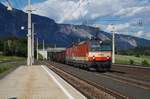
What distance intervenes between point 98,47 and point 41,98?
30.6 metres

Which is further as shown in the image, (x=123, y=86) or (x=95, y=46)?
(x=95, y=46)

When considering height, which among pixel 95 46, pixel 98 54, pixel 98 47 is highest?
pixel 95 46

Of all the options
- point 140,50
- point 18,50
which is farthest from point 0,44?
point 140,50

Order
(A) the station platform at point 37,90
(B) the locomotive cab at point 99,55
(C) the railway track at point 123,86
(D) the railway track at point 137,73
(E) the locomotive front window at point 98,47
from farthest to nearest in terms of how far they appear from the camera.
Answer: (E) the locomotive front window at point 98,47 < (B) the locomotive cab at point 99,55 < (D) the railway track at point 137,73 < (C) the railway track at point 123,86 < (A) the station platform at point 37,90

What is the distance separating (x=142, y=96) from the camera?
20.9m

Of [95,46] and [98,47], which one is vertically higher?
[95,46]

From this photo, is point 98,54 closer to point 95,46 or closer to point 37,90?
point 95,46

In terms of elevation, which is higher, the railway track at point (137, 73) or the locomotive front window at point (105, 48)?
the locomotive front window at point (105, 48)

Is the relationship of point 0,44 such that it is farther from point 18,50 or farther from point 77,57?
point 77,57

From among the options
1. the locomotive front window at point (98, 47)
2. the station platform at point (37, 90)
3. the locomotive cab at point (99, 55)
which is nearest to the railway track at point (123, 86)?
the station platform at point (37, 90)

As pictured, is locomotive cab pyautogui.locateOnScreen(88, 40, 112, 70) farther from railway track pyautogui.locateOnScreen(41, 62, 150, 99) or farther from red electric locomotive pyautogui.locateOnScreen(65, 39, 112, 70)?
railway track pyautogui.locateOnScreen(41, 62, 150, 99)

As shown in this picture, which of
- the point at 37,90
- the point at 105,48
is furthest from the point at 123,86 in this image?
the point at 105,48

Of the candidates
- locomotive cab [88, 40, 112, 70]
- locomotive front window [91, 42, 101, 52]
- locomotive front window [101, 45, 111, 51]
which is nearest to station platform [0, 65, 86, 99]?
locomotive cab [88, 40, 112, 70]

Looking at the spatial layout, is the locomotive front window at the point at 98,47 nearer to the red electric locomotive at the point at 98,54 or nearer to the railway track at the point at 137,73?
the red electric locomotive at the point at 98,54
